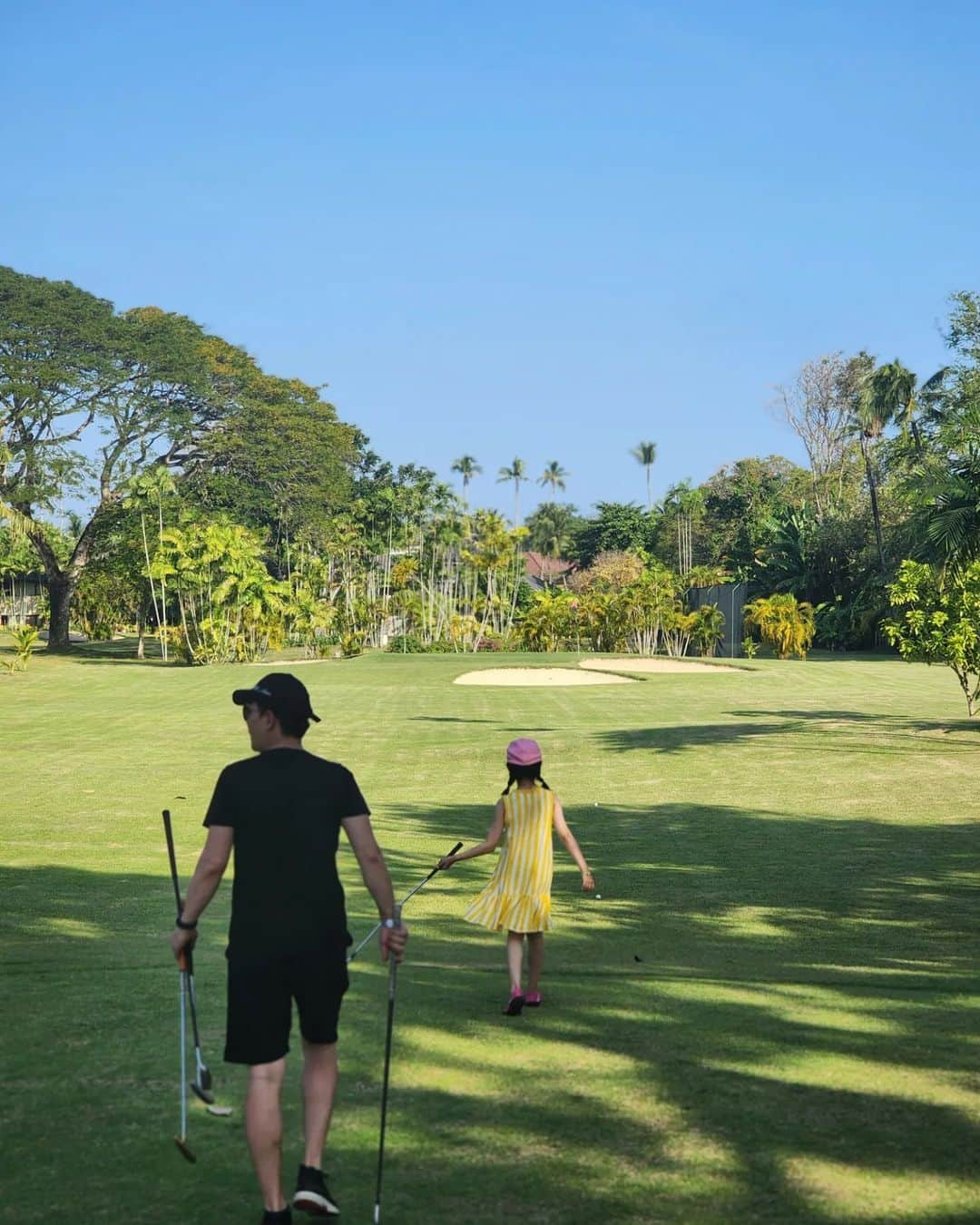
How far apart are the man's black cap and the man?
8 centimetres

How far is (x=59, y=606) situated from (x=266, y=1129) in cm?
7015

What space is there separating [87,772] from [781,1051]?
17.5 m

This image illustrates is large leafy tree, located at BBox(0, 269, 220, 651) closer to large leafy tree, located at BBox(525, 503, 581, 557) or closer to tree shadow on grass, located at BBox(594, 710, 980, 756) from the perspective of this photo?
tree shadow on grass, located at BBox(594, 710, 980, 756)

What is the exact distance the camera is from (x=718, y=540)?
101688 millimetres

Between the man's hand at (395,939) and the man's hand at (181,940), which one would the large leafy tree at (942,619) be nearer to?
the man's hand at (395,939)

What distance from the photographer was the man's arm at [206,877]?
216 inches

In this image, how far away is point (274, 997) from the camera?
5.34 metres

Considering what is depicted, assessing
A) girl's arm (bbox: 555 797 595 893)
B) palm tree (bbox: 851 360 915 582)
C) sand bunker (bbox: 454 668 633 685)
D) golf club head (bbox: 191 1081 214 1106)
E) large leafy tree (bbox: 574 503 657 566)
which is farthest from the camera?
large leafy tree (bbox: 574 503 657 566)

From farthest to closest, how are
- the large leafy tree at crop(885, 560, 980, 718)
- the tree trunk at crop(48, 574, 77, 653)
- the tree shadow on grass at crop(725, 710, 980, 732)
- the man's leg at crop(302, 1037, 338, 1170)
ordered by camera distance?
the tree trunk at crop(48, 574, 77, 653), the tree shadow on grass at crop(725, 710, 980, 732), the large leafy tree at crop(885, 560, 980, 718), the man's leg at crop(302, 1037, 338, 1170)

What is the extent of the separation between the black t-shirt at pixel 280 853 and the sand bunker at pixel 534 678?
43.9 metres

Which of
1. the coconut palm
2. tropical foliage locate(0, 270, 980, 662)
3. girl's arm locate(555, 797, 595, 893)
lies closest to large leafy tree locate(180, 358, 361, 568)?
tropical foliage locate(0, 270, 980, 662)

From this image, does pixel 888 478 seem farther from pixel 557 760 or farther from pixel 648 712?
pixel 557 760

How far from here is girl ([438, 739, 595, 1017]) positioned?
28.0 ft

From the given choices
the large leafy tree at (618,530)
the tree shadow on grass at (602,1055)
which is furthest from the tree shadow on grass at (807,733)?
the large leafy tree at (618,530)
